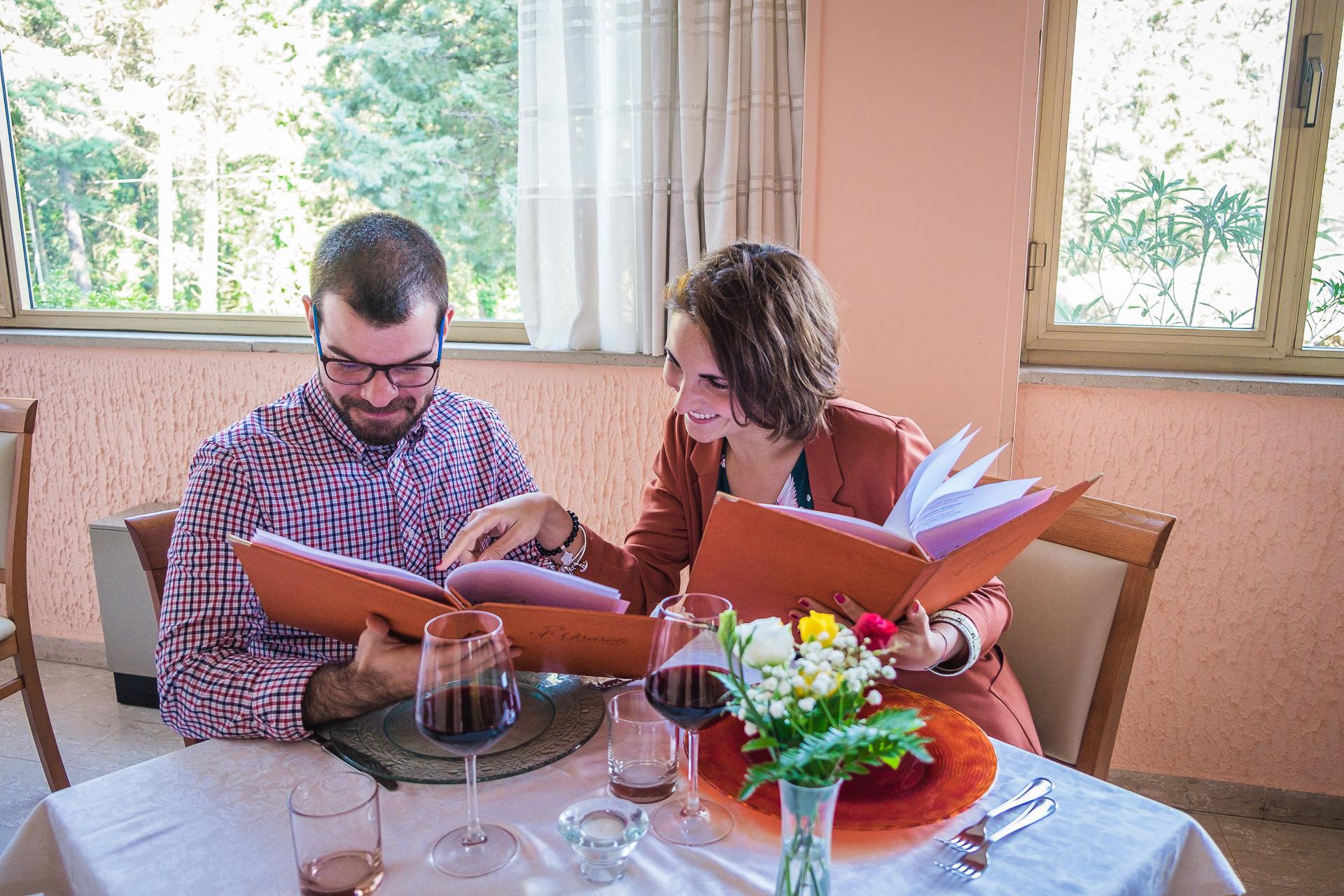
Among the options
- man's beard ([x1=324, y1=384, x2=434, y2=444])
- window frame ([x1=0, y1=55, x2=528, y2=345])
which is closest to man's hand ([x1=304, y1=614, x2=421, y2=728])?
man's beard ([x1=324, y1=384, x2=434, y2=444])

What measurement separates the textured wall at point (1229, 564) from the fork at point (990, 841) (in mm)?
1401

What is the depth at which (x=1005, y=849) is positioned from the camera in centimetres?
84

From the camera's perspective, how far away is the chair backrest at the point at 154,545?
4.44ft

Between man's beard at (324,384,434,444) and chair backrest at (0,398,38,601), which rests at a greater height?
man's beard at (324,384,434,444)

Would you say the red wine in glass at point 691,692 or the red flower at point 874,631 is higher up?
the red flower at point 874,631

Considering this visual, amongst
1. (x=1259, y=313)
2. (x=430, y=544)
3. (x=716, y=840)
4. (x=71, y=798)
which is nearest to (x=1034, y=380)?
(x=1259, y=313)

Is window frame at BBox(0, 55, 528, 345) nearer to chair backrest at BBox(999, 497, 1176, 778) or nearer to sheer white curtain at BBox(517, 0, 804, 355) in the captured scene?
sheer white curtain at BBox(517, 0, 804, 355)

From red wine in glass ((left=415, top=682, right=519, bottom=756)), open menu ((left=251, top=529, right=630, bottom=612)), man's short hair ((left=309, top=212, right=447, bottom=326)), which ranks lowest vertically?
red wine in glass ((left=415, top=682, right=519, bottom=756))

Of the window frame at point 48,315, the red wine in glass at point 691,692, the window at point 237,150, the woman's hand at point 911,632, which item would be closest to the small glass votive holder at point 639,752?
the red wine in glass at point 691,692

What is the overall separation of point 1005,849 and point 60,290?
3354mm

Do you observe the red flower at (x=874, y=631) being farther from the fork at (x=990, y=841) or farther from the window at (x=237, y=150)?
the window at (x=237, y=150)

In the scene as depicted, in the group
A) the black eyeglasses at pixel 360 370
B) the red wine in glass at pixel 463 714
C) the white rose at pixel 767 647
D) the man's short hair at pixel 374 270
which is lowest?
the red wine in glass at pixel 463 714

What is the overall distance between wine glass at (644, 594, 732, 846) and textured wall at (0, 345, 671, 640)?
160 centimetres

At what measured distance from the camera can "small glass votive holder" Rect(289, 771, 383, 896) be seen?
741mm
